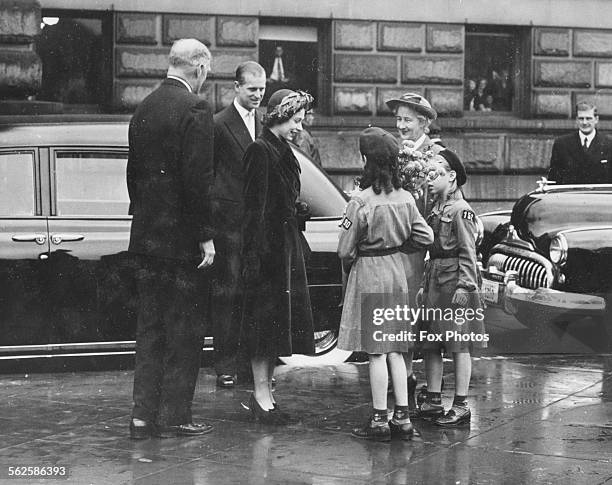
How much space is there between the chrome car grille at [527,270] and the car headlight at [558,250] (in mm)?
112

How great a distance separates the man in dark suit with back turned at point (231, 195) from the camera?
7.54m

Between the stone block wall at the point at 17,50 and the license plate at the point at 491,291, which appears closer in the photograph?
the license plate at the point at 491,291

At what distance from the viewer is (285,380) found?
8.00 m

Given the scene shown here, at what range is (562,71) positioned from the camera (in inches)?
696

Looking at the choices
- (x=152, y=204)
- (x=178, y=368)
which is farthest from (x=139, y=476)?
(x=152, y=204)

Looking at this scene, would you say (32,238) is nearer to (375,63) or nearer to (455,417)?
(455,417)

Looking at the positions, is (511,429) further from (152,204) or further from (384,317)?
(152,204)

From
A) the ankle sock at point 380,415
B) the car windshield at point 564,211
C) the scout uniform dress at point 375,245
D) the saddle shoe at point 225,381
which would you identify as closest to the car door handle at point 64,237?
the saddle shoe at point 225,381

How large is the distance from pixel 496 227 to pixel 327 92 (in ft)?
21.7

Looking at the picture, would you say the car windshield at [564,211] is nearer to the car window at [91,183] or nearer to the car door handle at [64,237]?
the car window at [91,183]

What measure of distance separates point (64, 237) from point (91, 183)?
1.37ft

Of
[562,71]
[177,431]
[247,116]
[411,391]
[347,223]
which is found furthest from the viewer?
[562,71]

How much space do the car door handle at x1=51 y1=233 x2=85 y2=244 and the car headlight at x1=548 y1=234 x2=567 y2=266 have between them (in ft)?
12.0

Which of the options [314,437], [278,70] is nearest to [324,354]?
[314,437]
